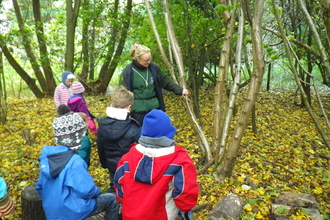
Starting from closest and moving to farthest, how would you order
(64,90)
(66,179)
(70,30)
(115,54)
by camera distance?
(66,179), (64,90), (70,30), (115,54)

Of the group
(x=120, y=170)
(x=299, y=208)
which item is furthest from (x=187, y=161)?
(x=299, y=208)

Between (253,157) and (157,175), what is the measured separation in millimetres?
3487

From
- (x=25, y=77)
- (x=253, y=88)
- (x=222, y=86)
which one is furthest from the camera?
(x=25, y=77)

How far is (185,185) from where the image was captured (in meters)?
2.08

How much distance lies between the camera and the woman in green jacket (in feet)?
12.5

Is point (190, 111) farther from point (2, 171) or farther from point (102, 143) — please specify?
point (2, 171)

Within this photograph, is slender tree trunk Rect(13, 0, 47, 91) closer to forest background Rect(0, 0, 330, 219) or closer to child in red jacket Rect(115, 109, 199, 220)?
forest background Rect(0, 0, 330, 219)

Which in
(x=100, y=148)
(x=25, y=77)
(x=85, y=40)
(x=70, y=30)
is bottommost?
(x=25, y=77)

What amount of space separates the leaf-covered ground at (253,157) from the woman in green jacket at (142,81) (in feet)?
4.40

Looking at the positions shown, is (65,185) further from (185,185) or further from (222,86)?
(222,86)

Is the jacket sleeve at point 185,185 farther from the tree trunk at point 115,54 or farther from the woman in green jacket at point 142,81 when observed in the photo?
the tree trunk at point 115,54

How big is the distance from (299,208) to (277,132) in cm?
385

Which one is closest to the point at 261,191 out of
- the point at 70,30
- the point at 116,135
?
the point at 116,135

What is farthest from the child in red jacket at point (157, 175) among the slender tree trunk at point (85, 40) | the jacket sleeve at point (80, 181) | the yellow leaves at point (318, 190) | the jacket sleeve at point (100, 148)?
the slender tree trunk at point (85, 40)
